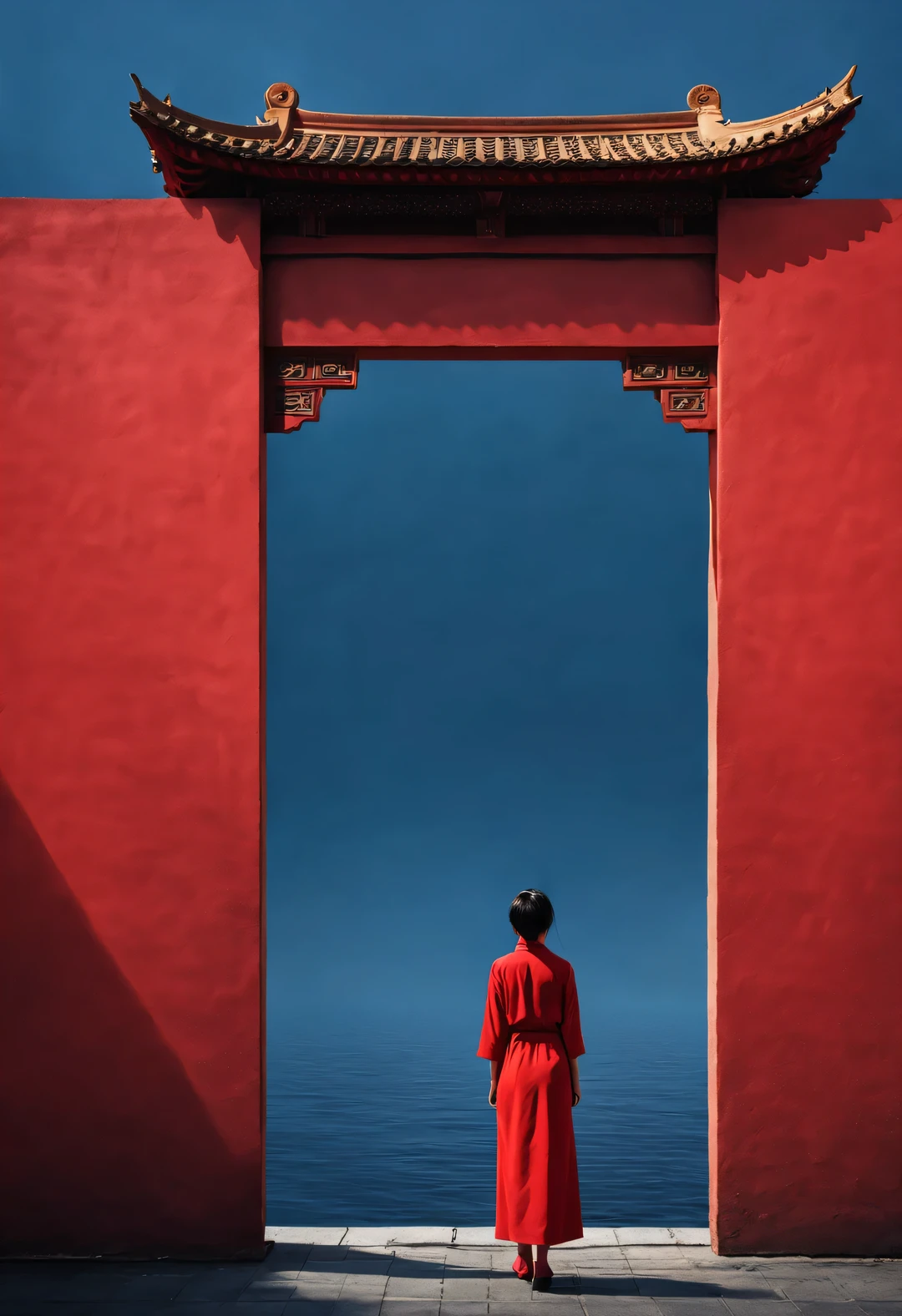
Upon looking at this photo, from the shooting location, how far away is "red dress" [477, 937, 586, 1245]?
3.62m

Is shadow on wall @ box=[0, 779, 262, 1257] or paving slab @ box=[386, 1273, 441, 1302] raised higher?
shadow on wall @ box=[0, 779, 262, 1257]

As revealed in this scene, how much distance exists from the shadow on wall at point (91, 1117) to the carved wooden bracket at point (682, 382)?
9.43 feet

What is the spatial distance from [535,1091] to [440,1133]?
14.7 ft

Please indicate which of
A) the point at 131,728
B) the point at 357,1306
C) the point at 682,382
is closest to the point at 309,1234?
the point at 357,1306

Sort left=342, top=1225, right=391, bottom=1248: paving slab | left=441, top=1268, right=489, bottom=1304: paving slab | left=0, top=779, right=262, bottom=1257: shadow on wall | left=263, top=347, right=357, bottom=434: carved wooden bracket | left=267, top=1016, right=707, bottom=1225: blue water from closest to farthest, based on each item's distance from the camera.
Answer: left=441, top=1268, right=489, bottom=1304: paving slab, left=0, top=779, right=262, bottom=1257: shadow on wall, left=342, top=1225, right=391, bottom=1248: paving slab, left=263, top=347, right=357, bottom=434: carved wooden bracket, left=267, top=1016, right=707, bottom=1225: blue water

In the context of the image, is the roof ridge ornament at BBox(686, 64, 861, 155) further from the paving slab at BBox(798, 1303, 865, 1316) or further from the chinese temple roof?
the paving slab at BBox(798, 1303, 865, 1316)

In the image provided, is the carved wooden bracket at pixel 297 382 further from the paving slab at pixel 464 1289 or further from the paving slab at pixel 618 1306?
the paving slab at pixel 618 1306

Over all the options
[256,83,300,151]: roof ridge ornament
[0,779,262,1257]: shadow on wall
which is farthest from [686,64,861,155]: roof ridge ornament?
[0,779,262,1257]: shadow on wall

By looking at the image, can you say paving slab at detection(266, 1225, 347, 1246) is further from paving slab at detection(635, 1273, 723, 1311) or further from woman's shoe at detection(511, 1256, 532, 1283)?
paving slab at detection(635, 1273, 723, 1311)

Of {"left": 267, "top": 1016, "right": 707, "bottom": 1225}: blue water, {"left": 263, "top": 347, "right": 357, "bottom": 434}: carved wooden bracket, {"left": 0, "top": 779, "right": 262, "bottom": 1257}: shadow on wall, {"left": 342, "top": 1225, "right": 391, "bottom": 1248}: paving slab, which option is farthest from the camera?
{"left": 267, "top": 1016, "right": 707, "bottom": 1225}: blue water

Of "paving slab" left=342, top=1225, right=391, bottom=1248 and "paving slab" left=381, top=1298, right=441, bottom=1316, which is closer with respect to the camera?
"paving slab" left=381, top=1298, right=441, bottom=1316

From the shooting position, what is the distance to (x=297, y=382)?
14.5ft

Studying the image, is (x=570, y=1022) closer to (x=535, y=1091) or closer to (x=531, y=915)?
(x=535, y=1091)

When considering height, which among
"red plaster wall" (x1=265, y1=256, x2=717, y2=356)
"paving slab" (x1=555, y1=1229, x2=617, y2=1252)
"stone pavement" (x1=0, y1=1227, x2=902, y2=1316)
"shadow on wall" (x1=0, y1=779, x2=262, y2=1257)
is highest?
"red plaster wall" (x1=265, y1=256, x2=717, y2=356)
